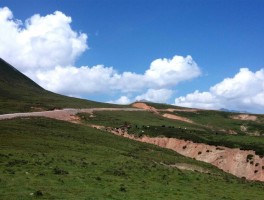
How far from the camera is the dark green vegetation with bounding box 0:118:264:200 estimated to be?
98.7 ft

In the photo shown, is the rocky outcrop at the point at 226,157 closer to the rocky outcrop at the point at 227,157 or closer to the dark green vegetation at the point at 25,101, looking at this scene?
the rocky outcrop at the point at 227,157

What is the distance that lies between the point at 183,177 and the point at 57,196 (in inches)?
805

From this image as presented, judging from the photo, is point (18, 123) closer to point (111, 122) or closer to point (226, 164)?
point (111, 122)

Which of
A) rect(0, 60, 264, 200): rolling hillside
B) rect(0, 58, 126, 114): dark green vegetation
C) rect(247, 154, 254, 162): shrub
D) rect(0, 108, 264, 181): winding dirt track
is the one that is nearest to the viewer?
rect(0, 60, 264, 200): rolling hillside

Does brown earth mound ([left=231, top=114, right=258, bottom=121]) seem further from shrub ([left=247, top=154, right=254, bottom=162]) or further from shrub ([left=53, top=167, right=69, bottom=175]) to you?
shrub ([left=53, top=167, right=69, bottom=175])

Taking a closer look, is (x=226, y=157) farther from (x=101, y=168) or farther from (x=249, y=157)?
(x=101, y=168)

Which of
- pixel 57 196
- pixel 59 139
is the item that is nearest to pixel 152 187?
pixel 57 196

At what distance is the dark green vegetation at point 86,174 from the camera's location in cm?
3009

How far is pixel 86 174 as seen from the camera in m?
37.5

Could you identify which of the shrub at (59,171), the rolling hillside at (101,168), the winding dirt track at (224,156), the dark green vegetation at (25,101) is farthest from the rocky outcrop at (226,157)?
the dark green vegetation at (25,101)

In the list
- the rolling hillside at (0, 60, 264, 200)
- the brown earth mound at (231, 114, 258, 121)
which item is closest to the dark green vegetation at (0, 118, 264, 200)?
the rolling hillside at (0, 60, 264, 200)

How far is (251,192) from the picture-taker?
41.4 metres

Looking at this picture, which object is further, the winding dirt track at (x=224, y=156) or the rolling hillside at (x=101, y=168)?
the winding dirt track at (x=224, y=156)

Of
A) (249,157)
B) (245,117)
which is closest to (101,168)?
(249,157)
